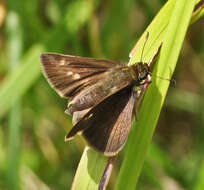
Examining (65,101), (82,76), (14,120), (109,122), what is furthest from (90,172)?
(65,101)

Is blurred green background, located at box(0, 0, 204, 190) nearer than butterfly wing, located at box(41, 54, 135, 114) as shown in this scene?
No

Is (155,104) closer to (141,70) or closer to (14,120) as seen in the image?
(141,70)

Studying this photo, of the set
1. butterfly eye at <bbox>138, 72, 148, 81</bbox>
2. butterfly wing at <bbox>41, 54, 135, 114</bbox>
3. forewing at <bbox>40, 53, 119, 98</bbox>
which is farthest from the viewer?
forewing at <bbox>40, 53, 119, 98</bbox>

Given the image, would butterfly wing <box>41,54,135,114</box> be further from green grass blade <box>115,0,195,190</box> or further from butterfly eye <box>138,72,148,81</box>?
green grass blade <box>115,0,195,190</box>

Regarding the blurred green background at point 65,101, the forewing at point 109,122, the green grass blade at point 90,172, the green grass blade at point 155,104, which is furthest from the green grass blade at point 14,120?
the green grass blade at point 155,104

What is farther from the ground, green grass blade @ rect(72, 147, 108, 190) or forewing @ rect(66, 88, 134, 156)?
forewing @ rect(66, 88, 134, 156)

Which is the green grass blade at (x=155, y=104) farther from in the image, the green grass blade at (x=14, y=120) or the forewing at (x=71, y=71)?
the green grass blade at (x=14, y=120)

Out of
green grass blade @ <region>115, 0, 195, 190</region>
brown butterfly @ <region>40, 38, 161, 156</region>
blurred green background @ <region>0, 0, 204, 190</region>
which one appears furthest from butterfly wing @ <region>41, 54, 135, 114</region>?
blurred green background @ <region>0, 0, 204, 190</region>
